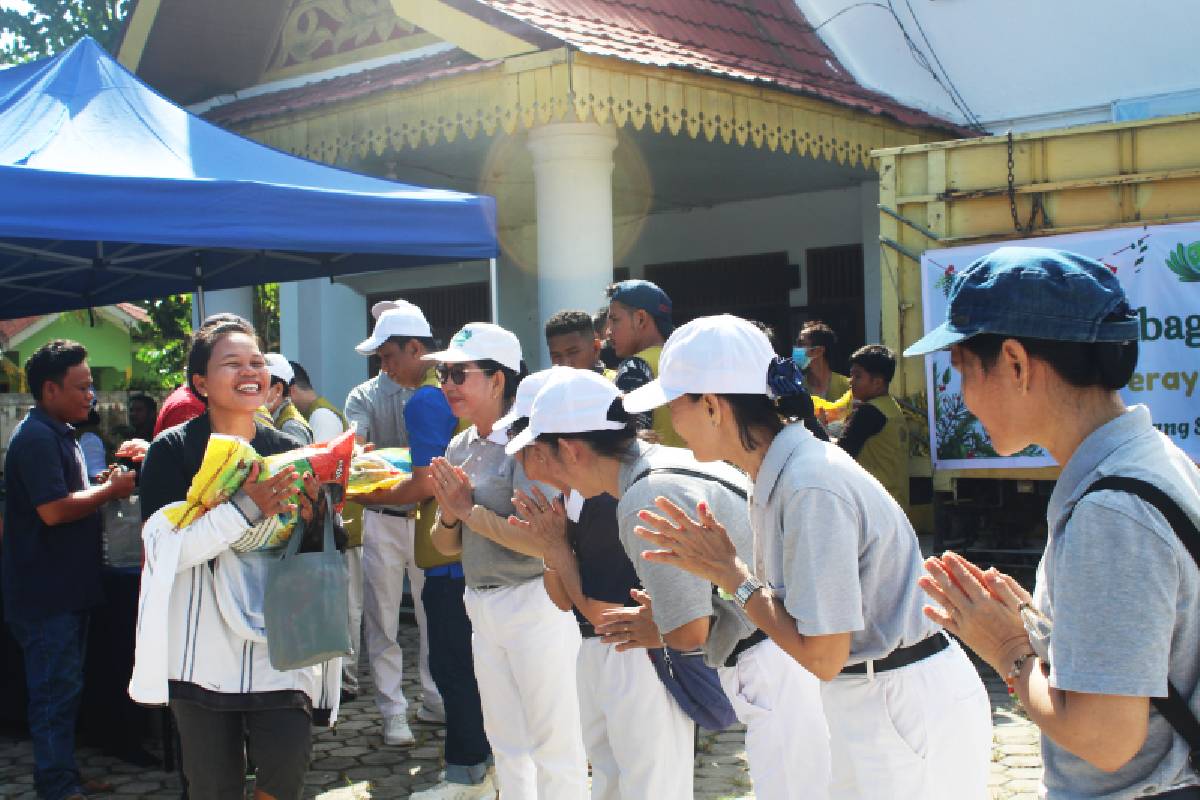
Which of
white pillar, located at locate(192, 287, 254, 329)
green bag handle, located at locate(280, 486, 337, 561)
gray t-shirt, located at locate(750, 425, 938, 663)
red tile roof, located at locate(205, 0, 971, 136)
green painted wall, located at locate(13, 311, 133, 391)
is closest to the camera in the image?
gray t-shirt, located at locate(750, 425, 938, 663)

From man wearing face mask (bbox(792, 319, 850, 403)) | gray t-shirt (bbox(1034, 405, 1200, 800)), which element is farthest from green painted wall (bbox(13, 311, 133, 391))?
gray t-shirt (bbox(1034, 405, 1200, 800))

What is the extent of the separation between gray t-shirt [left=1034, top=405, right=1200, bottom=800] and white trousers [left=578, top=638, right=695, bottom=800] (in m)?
1.67

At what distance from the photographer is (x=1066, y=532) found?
1.74m

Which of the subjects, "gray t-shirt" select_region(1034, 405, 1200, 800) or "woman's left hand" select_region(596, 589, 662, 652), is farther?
"woman's left hand" select_region(596, 589, 662, 652)

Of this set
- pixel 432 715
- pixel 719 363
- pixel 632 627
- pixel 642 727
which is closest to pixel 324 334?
pixel 432 715

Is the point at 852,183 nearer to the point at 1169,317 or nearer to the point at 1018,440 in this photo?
the point at 1169,317

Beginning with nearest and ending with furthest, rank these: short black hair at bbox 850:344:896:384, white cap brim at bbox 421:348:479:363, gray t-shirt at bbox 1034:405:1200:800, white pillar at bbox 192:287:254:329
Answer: gray t-shirt at bbox 1034:405:1200:800, white cap brim at bbox 421:348:479:363, short black hair at bbox 850:344:896:384, white pillar at bbox 192:287:254:329

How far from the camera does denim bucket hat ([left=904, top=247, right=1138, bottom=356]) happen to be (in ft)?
5.91

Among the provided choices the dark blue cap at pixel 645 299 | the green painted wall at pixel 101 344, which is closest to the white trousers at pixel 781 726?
the dark blue cap at pixel 645 299

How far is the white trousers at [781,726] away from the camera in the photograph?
3.00m

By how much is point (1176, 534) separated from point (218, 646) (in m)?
2.67

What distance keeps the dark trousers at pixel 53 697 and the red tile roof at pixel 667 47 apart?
14.4ft

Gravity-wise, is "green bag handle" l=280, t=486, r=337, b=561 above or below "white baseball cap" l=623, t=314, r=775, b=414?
below

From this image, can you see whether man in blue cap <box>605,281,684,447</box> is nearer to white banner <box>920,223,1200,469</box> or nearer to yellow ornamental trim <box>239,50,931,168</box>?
white banner <box>920,223,1200,469</box>
